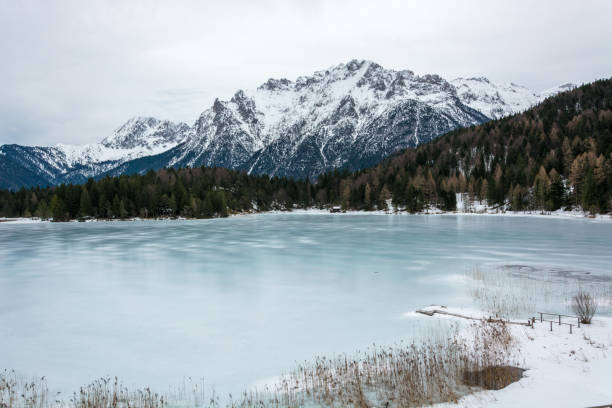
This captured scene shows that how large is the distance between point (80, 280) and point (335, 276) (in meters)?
18.5

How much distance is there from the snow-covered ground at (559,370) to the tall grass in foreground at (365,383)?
533 mm

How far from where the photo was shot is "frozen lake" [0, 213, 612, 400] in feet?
42.6

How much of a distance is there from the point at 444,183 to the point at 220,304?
130028mm

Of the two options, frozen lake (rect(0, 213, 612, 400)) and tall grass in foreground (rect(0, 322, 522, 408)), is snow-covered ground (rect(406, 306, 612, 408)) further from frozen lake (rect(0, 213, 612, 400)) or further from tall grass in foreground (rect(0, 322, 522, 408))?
frozen lake (rect(0, 213, 612, 400))

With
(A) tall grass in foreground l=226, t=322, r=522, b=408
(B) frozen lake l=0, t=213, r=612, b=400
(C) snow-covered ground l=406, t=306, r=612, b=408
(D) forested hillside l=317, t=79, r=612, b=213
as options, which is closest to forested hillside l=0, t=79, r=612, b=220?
(D) forested hillside l=317, t=79, r=612, b=213

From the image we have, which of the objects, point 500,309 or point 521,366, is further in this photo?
point 500,309

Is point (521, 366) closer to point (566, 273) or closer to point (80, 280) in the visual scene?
point (566, 273)

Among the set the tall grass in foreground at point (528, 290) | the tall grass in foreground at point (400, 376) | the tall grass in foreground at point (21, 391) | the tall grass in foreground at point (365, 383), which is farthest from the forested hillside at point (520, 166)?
the tall grass in foreground at point (21, 391)

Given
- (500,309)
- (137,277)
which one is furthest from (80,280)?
(500,309)

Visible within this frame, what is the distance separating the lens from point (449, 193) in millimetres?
133750

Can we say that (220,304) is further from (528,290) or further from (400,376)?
(528,290)

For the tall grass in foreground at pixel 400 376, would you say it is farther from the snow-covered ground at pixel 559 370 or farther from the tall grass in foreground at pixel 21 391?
the tall grass in foreground at pixel 21 391

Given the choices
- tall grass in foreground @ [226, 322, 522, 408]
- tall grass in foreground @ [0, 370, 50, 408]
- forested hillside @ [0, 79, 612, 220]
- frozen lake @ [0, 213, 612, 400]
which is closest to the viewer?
tall grass in foreground @ [226, 322, 522, 408]

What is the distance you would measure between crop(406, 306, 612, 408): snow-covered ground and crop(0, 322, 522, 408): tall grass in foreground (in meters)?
0.53
